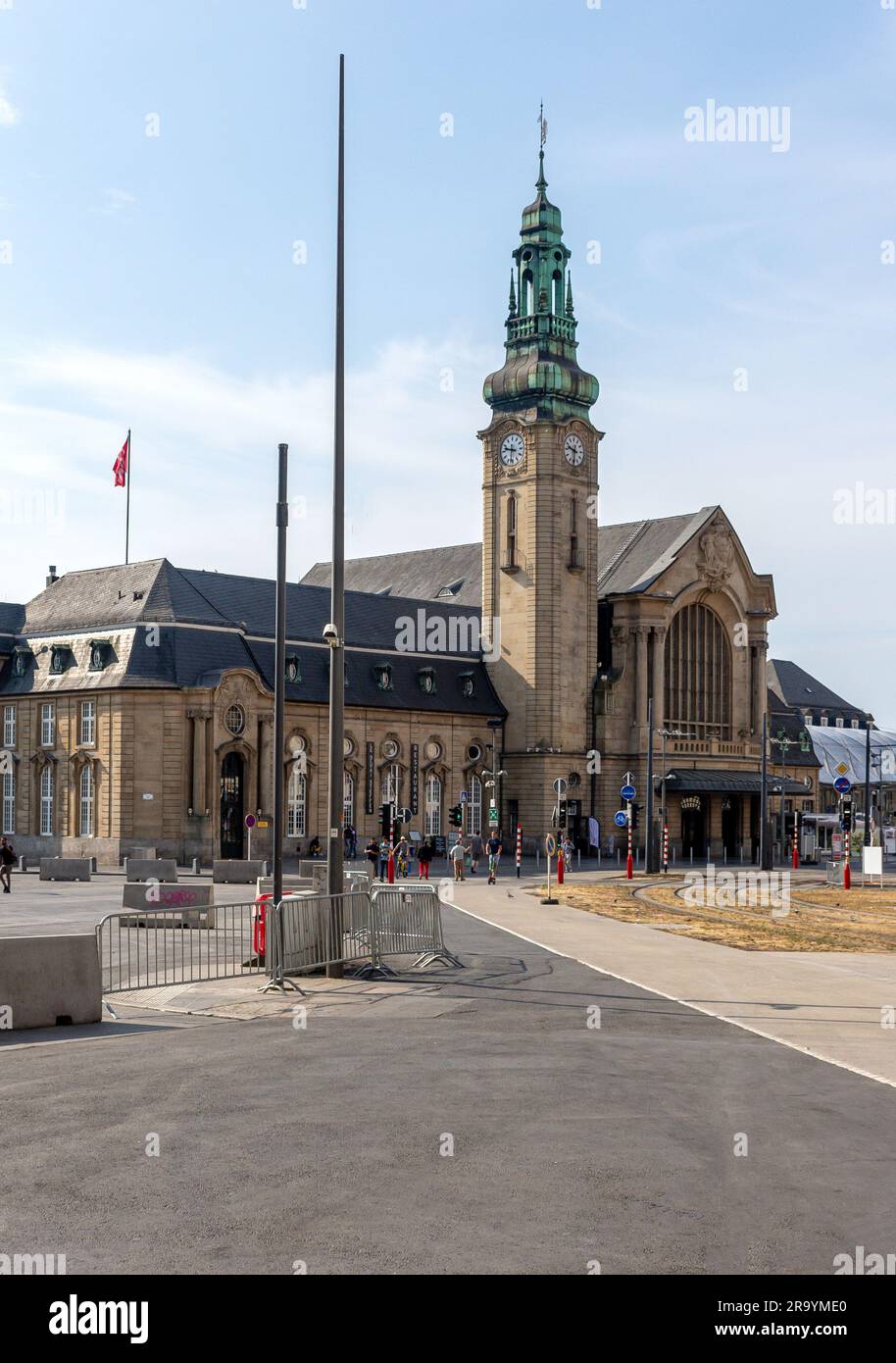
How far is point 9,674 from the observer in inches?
2872

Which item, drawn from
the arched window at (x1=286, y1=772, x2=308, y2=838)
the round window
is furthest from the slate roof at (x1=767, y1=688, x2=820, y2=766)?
the round window

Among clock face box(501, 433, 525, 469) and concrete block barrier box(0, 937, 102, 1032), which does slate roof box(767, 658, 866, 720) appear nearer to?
clock face box(501, 433, 525, 469)

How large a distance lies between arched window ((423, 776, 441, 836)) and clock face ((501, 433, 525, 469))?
1694 centimetres

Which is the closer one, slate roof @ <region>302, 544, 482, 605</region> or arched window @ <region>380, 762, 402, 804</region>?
arched window @ <region>380, 762, 402, 804</region>

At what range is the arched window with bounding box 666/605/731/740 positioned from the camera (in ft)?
279

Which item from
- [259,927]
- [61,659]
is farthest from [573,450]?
[259,927]

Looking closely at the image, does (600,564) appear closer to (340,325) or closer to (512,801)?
(512,801)

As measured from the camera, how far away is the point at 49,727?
69.8 metres

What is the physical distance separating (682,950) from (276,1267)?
1862cm

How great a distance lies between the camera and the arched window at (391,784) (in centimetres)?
7606

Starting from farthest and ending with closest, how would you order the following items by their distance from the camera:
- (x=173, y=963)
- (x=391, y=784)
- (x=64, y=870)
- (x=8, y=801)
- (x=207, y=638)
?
(x=391, y=784) < (x=8, y=801) < (x=207, y=638) < (x=64, y=870) < (x=173, y=963)

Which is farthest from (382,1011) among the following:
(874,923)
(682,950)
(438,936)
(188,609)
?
(188,609)

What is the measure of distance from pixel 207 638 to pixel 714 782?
2932 cm

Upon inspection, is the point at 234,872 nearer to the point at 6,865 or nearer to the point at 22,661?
the point at 6,865
